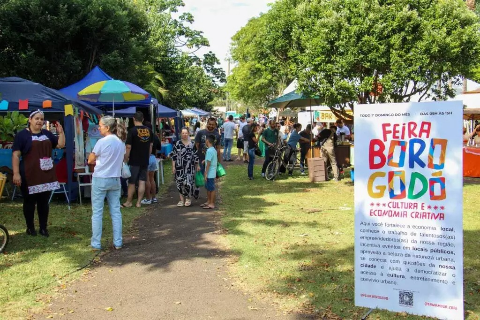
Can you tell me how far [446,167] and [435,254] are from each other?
68cm

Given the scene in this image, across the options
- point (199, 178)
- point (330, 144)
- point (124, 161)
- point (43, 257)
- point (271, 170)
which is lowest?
point (43, 257)

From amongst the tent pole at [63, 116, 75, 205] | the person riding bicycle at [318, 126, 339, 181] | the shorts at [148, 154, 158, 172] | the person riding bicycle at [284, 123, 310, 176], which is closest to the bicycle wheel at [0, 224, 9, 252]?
the tent pole at [63, 116, 75, 205]

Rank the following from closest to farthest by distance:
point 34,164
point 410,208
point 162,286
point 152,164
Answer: point 410,208, point 162,286, point 34,164, point 152,164

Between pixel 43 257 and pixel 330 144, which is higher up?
pixel 330 144

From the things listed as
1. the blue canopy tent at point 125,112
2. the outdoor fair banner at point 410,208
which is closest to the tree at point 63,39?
the blue canopy tent at point 125,112

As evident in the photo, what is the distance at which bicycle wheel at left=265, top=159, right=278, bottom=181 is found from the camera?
1514cm

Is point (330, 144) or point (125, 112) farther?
point (125, 112)

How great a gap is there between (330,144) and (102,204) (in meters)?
9.11

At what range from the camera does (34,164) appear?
280 inches

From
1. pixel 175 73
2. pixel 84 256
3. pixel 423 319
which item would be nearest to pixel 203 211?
pixel 84 256

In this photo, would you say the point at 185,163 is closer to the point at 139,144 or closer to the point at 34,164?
the point at 139,144

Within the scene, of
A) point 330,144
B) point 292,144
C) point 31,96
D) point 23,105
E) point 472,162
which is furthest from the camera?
point 292,144

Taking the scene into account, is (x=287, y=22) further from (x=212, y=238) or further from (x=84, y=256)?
(x=84, y=256)

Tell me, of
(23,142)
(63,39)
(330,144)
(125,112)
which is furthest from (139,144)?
(125,112)
